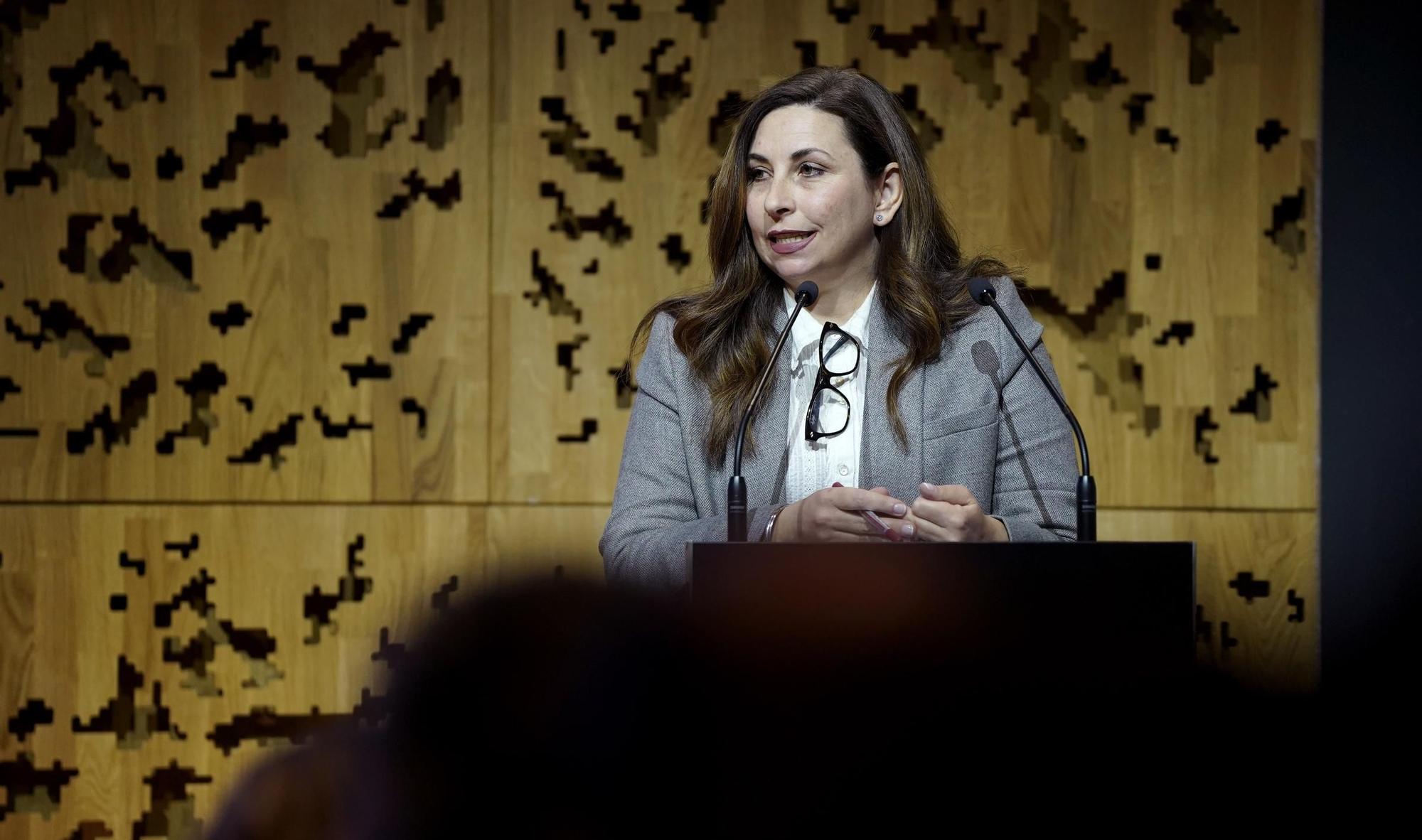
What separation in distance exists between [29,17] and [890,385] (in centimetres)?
231

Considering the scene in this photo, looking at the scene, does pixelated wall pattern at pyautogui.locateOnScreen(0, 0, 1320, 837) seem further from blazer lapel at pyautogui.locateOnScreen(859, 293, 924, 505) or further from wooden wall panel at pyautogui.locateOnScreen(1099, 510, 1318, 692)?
blazer lapel at pyautogui.locateOnScreen(859, 293, 924, 505)

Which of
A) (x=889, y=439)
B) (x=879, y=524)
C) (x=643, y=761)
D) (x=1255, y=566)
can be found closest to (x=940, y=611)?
(x=879, y=524)

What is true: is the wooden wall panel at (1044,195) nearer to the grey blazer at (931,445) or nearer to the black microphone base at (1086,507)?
the grey blazer at (931,445)

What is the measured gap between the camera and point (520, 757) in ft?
1.68

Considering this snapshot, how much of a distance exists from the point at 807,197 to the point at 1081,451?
59 centimetres

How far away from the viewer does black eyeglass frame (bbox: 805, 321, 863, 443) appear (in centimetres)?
185

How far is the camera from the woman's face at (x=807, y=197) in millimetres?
1934

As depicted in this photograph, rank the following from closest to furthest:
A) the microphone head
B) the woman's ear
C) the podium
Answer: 1. the podium
2. the microphone head
3. the woman's ear

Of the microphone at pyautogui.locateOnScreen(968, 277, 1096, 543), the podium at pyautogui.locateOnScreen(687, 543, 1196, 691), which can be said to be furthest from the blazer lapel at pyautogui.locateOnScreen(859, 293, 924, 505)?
the podium at pyautogui.locateOnScreen(687, 543, 1196, 691)

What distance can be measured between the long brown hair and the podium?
86 centimetres

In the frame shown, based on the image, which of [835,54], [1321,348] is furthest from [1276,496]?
[835,54]

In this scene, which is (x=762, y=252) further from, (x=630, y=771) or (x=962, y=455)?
(x=630, y=771)

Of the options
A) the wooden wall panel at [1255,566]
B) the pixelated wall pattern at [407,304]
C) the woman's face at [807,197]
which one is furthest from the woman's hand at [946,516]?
the wooden wall panel at [1255,566]

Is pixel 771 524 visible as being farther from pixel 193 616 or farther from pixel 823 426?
pixel 193 616
